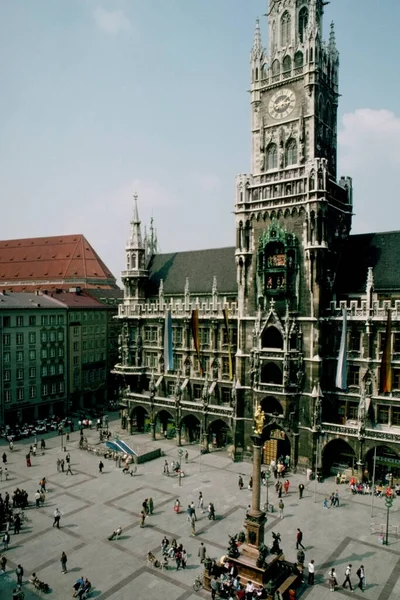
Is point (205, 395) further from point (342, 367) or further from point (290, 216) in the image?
point (290, 216)

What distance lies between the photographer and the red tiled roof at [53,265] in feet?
365

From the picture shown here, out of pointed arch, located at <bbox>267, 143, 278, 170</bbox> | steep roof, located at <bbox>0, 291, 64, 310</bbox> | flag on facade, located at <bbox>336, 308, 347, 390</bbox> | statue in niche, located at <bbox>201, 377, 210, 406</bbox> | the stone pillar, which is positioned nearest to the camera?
the stone pillar

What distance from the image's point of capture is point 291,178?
5612 centimetres

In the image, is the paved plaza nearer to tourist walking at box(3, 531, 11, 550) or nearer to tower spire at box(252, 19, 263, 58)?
tourist walking at box(3, 531, 11, 550)

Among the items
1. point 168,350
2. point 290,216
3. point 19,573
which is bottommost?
point 19,573

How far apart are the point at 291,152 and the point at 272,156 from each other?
2695 millimetres

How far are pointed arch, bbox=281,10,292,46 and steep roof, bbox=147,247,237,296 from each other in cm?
2785

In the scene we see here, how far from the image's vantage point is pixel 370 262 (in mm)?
57469

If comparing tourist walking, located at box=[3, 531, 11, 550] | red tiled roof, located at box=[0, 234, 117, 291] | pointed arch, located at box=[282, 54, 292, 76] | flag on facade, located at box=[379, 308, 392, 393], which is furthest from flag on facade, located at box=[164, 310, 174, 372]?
red tiled roof, located at box=[0, 234, 117, 291]

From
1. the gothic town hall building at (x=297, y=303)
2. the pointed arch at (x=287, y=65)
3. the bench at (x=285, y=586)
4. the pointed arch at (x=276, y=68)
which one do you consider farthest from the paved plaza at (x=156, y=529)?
the pointed arch at (x=276, y=68)

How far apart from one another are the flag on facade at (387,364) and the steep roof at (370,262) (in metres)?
6.71

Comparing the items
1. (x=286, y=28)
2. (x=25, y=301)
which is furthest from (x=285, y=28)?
(x=25, y=301)

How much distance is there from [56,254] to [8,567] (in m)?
89.4

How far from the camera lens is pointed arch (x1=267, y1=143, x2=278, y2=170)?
60125 millimetres
